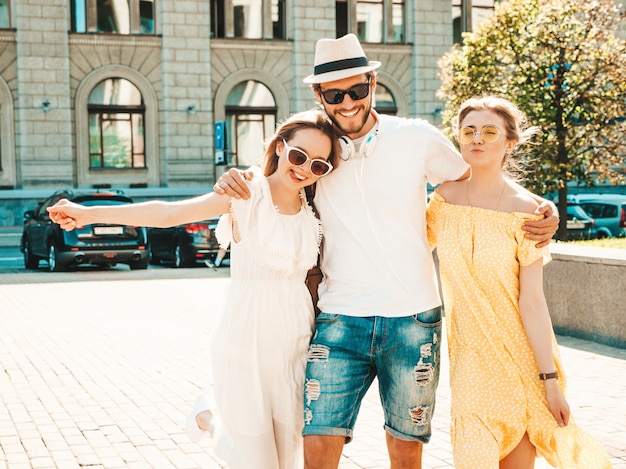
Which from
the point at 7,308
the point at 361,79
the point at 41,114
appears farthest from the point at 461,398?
the point at 41,114

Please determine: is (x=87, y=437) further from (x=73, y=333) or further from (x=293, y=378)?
(x=73, y=333)

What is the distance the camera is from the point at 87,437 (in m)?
5.76

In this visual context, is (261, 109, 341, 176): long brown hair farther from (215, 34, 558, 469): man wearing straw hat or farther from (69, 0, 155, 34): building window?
(69, 0, 155, 34): building window

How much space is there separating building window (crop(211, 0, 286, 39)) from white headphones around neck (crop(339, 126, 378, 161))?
29.0 m

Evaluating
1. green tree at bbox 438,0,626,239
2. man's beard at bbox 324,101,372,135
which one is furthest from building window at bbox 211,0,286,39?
man's beard at bbox 324,101,372,135

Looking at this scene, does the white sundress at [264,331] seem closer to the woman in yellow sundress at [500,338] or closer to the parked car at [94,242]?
the woman in yellow sundress at [500,338]

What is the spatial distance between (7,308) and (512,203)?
10.1m

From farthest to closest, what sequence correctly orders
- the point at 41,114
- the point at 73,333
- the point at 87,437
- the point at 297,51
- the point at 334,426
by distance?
the point at 297,51 < the point at 41,114 < the point at 73,333 < the point at 87,437 < the point at 334,426

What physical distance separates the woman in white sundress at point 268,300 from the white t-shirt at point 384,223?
97 mm

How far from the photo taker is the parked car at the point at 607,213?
25.0 meters

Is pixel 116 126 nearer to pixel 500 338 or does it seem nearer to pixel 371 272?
pixel 371 272

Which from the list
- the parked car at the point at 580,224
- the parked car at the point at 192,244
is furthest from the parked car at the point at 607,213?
the parked car at the point at 192,244

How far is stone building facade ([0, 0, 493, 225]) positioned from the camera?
96.2ft

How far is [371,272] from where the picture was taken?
364 cm
